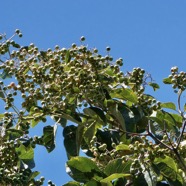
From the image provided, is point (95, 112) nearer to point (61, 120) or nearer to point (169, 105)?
point (61, 120)

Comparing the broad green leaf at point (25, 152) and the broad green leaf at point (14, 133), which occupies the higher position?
the broad green leaf at point (14, 133)

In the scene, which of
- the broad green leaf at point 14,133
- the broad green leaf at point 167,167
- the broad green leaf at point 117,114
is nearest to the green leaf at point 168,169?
the broad green leaf at point 167,167

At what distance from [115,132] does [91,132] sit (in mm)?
216

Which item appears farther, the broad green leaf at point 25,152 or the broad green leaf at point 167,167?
the broad green leaf at point 25,152

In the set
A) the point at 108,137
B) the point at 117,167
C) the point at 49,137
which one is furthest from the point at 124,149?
the point at 49,137

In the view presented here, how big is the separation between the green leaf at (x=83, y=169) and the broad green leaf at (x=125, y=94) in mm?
502

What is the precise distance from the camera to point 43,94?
3391 millimetres

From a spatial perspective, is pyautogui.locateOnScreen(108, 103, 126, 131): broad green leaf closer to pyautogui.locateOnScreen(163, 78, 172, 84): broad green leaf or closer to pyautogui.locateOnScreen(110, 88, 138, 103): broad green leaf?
pyautogui.locateOnScreen(110, 88, 138, 103): broad green leaf

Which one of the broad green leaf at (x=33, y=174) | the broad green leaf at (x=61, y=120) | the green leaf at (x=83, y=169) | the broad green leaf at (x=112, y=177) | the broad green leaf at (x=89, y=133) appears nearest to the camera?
the broad green leaf at (x=112, y=177)

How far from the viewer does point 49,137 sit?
3.81 metres

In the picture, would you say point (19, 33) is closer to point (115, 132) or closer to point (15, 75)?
point (15, 75)

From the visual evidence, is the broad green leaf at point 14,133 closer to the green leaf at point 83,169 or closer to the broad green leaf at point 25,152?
the broad green leaf at point 25,152

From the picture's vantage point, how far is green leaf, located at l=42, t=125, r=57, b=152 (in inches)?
149

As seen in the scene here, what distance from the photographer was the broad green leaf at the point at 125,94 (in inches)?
139
